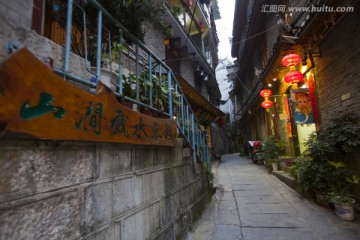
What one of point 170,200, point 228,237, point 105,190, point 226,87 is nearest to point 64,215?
point 105,190

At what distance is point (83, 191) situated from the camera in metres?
1.92

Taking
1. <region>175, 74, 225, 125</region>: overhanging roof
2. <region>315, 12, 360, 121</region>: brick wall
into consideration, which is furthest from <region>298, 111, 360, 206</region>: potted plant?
<region>175, 74, 225, 125</region>: overhanging roof

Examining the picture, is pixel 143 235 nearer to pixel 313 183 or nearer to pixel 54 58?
pixel 54 58

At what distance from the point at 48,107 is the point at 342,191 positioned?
6289 mm

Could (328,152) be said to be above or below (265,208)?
above

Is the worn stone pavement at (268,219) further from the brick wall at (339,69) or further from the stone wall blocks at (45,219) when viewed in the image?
the stone wall blocks at (45,219)

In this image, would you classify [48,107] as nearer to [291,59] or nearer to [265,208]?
[265,208]

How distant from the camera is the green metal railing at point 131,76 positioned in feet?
7.75

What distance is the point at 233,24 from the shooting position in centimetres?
1773

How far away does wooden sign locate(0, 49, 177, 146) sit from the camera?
1.26m

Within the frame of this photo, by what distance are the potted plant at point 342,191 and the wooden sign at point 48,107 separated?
5321mm

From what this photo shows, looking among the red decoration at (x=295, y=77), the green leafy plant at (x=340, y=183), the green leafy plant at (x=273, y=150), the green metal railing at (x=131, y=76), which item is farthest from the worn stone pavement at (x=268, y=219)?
the red decoration at (x=295, y=77)

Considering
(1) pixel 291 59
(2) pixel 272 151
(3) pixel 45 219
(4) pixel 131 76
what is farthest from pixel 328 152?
(3) pixel 45 219
